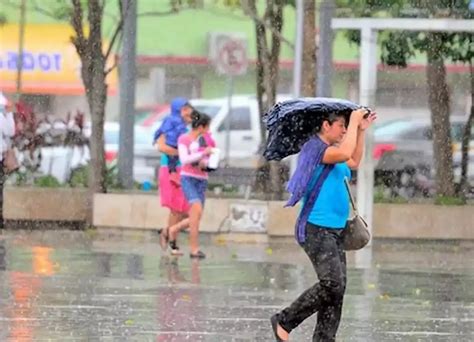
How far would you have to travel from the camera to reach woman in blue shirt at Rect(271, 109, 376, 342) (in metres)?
10.3

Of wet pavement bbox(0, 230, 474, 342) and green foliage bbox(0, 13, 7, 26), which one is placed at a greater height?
green foliage bbox(0, 13, 7, 26)

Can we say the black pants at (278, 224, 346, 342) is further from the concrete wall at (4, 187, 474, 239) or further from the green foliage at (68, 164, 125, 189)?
the green foliage at (68, 164, 125, 189)

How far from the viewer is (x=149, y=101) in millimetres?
37469

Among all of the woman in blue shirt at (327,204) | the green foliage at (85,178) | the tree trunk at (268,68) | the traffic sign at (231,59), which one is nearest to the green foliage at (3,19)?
the green foliage at (85,178)

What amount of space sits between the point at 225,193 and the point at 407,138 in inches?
317

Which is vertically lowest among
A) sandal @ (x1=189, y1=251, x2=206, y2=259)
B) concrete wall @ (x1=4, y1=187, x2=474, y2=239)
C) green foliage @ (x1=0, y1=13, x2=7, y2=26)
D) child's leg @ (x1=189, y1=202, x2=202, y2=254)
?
sandal @ (x1=189, y1=251, x2=206, y2=259)

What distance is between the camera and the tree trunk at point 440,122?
72.3 ft

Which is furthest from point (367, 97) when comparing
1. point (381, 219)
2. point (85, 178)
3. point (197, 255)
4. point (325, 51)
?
point (85, 178)

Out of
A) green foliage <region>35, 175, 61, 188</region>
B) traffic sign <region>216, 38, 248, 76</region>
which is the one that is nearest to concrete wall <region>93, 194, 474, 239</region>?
green foliage <region>35, 175, 61, 188</region>

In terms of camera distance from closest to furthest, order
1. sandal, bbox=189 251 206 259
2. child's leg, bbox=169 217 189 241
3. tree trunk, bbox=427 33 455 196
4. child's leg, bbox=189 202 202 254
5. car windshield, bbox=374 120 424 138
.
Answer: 1. child's leg, bbox=189 202 202 254
2. sandal, bbox=189 251 206 259
3. child's leg, bbox=169 217 189 241
4. tree trunk, bbox=427 33 455 196
5. car windshield, bbox=374 120 424 138

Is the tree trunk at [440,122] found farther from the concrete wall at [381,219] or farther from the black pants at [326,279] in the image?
the black pants at [326,279]

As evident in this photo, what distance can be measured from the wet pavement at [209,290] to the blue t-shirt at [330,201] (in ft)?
3.97

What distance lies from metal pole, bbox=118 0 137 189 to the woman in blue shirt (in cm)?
1209

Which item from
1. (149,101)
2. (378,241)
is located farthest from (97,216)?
(149,101)
